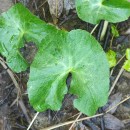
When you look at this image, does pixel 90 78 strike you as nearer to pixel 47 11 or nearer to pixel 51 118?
pixel 51 118

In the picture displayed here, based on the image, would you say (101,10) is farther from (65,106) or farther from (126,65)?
(65,106)

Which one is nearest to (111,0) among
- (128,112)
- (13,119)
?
(128,112)

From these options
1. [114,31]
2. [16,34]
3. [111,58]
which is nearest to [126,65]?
[111,58]

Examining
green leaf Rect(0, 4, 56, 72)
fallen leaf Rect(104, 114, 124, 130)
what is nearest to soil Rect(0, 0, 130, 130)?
fallen leaf Rect(104, 114, 124, 130)

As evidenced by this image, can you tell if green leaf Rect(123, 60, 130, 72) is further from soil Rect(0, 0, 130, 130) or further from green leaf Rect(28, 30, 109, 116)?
green leaf Rect(28, 30, 109, 116)

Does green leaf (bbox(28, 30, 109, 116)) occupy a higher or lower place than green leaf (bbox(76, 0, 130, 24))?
lower
